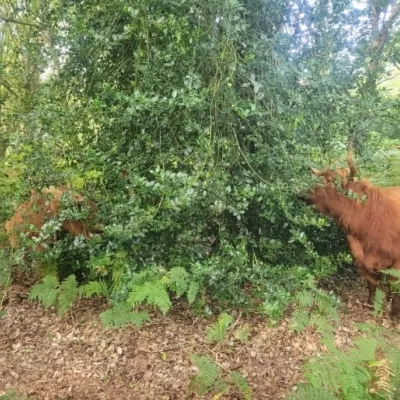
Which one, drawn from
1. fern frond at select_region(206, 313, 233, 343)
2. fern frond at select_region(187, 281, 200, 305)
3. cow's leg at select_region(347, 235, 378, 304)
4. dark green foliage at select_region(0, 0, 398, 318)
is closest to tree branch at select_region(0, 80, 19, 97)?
dark green foliage at select_region(0, 0, 398, 318)

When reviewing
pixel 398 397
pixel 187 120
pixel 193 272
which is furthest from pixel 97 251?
pixel 398 397

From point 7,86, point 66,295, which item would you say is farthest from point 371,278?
point 7,86

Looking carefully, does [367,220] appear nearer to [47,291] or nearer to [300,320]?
[300,320]

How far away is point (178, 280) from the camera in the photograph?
3480 millimetres

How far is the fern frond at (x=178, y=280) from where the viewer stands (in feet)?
11.3

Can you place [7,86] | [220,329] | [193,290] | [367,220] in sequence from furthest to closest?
[7,86]
[367,220]
[220,329]
[193,290]

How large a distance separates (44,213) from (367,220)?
2897mm

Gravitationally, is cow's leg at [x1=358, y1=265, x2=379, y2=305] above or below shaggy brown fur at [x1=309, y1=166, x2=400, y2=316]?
below

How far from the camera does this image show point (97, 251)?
3791 millimetres

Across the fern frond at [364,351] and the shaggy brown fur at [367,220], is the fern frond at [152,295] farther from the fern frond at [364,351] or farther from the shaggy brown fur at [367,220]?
the shaggy brown fur at [367,220]

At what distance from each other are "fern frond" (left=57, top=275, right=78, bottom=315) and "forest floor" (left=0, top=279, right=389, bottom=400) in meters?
0.20

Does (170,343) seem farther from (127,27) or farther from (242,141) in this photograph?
(127,27)

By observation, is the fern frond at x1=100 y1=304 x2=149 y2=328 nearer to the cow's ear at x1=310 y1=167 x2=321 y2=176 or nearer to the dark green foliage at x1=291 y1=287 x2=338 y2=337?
the dark green foliage at x1=291 y1=287 x2=338 y2=337

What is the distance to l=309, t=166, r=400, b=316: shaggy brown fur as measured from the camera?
4250 millimetres
